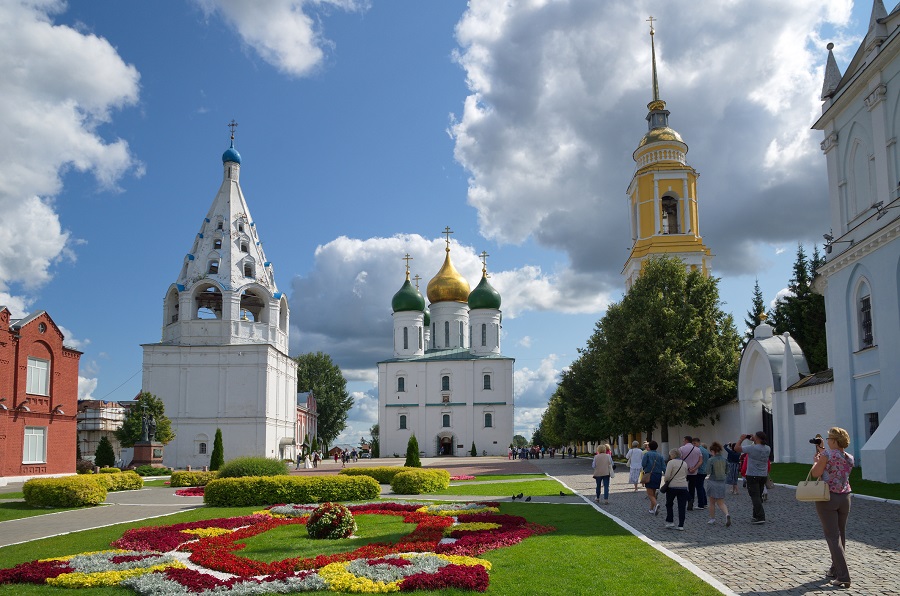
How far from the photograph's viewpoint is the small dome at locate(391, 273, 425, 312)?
74.0m

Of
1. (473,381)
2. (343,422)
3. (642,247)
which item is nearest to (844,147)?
(642,247)

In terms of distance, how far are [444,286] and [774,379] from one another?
5004 cm

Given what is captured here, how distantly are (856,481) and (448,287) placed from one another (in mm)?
58260

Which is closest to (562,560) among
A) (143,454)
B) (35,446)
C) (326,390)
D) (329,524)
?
(329,524)

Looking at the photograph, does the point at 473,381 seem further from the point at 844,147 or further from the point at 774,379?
the point at 844,147

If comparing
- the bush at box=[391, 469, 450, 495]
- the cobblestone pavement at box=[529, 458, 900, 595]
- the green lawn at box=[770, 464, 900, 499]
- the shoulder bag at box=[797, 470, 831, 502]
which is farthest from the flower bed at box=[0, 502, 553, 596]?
the bush at box=[391, 469, 450, 495]

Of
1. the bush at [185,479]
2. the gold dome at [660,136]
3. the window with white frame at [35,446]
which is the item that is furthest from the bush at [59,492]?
the gold dome at [660,136]

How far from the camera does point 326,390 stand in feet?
285

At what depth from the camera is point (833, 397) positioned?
23766 mm

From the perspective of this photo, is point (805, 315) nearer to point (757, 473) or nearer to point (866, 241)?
point (866, 241)

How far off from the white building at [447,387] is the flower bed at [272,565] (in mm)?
55807

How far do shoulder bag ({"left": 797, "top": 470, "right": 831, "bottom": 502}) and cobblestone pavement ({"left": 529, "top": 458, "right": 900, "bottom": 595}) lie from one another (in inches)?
35.8

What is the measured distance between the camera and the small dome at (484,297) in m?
73.1

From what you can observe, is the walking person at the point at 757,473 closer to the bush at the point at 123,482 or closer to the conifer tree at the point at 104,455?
the bush at the point at 123,482
